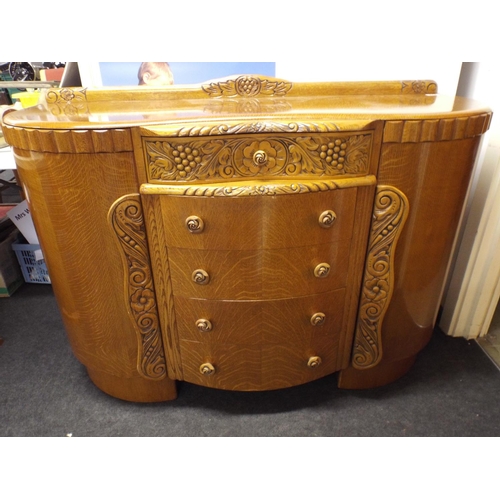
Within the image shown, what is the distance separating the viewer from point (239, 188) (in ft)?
2.90

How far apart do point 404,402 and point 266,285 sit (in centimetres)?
70

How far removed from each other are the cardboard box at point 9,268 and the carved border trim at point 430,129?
1842 mm

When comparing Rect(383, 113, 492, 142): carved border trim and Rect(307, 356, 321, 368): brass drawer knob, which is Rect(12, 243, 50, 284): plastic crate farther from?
Rect(383, 113, 492, 142): carved border trim

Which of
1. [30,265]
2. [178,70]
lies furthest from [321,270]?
[30,265]

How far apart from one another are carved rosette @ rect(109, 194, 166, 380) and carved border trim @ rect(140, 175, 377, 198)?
8cm

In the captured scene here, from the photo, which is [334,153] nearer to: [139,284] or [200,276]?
[200,276]

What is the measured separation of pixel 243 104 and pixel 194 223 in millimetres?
436

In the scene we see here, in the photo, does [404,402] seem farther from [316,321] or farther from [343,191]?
[343,191]

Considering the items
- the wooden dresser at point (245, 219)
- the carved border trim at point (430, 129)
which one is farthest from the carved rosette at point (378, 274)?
the carved border trim at point (430, 129)

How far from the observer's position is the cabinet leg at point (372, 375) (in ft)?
4.15

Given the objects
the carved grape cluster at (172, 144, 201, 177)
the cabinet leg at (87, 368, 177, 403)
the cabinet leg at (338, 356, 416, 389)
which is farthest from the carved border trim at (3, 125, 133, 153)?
the cabinet leg at (338, 356, 416, 389)

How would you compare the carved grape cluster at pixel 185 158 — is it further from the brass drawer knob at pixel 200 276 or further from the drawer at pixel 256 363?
the drawer at pixel 256 363

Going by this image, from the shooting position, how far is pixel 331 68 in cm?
136
